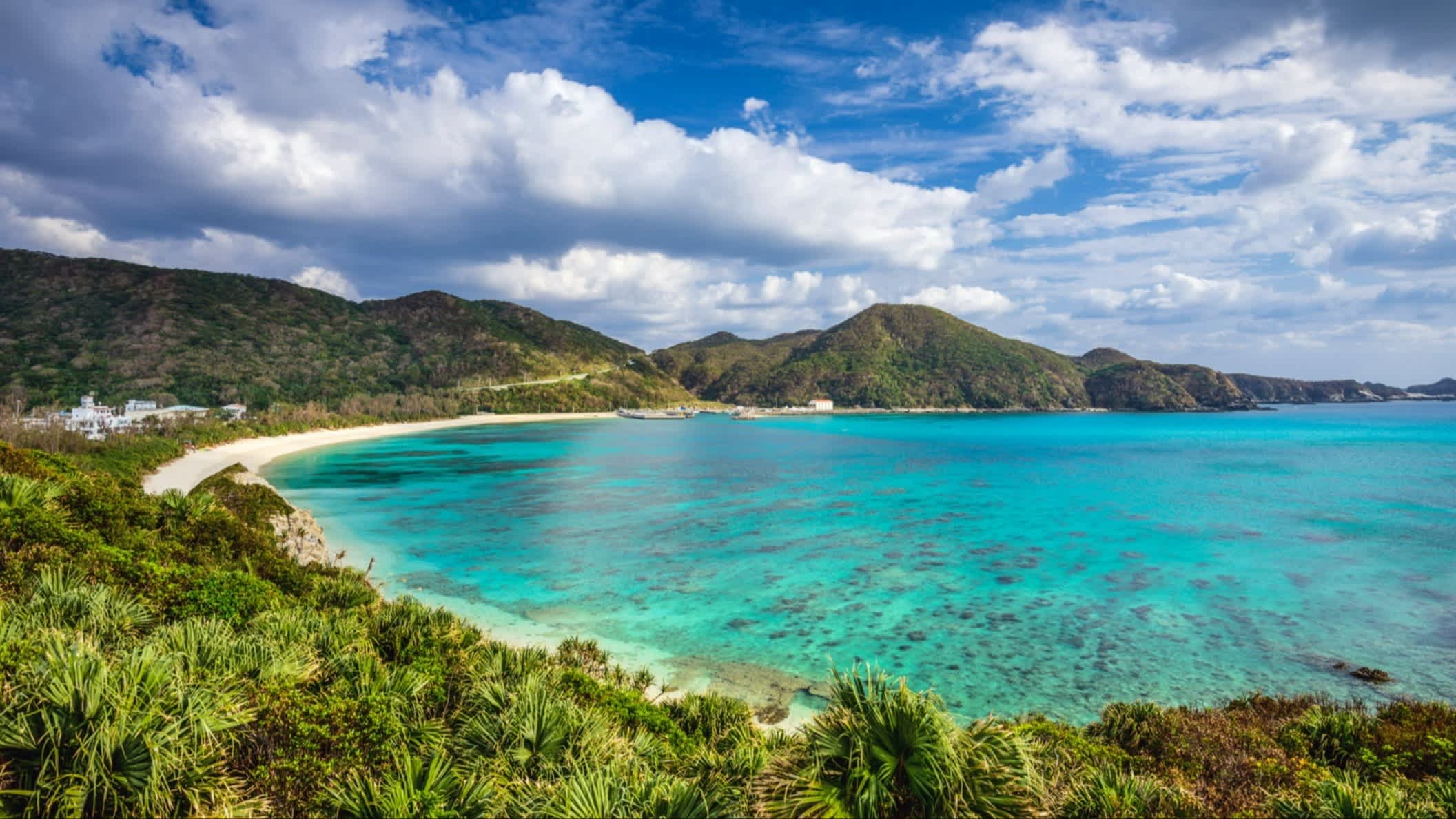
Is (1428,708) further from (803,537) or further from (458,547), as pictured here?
(458,547)

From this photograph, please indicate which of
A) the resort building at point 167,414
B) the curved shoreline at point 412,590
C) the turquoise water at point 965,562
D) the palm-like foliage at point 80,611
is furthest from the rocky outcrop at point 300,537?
the resort building at point 167,414

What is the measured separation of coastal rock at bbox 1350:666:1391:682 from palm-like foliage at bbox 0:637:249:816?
22.9 meters

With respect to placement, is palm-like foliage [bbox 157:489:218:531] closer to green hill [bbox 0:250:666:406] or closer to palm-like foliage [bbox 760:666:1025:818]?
palm-like foliage [bbox 760:666:1025:818]

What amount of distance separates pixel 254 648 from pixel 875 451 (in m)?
73.9

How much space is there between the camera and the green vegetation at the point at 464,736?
Result: 4.66 m

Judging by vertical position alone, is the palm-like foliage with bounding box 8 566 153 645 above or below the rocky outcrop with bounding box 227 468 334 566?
above

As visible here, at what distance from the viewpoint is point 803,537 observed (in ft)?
107

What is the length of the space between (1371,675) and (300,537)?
33.6m

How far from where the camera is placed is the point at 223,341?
418 ft

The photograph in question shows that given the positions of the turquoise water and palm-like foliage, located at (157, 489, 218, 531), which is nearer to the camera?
palm-like foliage, located at (157, 489, 218, 531)

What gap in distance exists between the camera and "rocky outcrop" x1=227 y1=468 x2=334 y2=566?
22625 millimetres

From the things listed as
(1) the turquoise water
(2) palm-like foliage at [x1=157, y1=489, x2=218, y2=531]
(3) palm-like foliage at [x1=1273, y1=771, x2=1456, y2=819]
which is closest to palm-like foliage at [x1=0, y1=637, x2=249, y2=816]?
(3) palm-like foliage at [x1=1273, y1=771, x2=1456, y2=819]

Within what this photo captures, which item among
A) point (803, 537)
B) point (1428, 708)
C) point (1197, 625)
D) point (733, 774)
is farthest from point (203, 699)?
point (803, 537)

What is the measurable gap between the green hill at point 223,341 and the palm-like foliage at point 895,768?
405 ft
